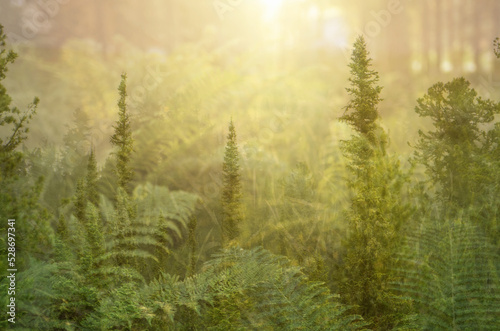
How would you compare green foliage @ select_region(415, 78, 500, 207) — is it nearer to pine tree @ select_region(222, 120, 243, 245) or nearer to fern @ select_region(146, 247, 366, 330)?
pine tree @ select_region(222, 120, 243, 245)

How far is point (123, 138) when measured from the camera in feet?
71.1

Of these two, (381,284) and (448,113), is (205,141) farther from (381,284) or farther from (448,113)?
(381,284)

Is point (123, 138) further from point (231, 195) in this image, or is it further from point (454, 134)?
point (454, 134)

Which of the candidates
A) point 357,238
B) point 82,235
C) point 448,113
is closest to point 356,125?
point 357,238

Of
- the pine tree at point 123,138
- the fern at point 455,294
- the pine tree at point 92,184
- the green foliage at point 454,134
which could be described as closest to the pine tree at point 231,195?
the pine tree at point 123,138

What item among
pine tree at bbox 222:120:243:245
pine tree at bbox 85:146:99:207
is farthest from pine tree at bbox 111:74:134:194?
pine tree at bbox 222:120:243:245

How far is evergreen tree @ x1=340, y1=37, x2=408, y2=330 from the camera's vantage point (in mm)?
9578

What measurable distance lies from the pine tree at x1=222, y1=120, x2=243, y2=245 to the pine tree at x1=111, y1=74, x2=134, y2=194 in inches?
258

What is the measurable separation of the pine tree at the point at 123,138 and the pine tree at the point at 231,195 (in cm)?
654

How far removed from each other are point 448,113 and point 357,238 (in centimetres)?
1766

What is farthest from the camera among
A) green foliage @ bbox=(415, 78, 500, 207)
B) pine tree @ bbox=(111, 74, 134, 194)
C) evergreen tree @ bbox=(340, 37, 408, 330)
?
green foliage @ bbox=(415, 78, 500, 207)

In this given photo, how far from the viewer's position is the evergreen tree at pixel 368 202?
958cm

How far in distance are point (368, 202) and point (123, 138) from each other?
16739mm

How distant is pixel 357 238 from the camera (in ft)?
33.6
